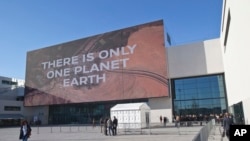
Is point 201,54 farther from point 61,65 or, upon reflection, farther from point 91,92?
point 61,65

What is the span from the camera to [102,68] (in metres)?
49.1

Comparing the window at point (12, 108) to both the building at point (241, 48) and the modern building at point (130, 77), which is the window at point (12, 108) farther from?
the building at point (241, 48)

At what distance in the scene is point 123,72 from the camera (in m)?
46.1

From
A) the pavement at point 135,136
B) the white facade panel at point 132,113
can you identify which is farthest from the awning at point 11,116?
the white facade panel at point 132,113

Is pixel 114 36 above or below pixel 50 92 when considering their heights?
above

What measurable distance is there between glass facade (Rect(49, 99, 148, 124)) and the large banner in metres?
2.54

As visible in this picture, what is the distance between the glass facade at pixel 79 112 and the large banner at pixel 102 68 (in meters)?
2.54

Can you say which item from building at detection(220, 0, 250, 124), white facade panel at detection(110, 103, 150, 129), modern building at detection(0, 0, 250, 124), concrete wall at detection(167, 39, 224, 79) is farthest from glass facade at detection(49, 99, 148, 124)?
building at detection(220, 0, 250, 124)

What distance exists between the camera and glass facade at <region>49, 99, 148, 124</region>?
5028 cm

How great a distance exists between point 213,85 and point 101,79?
20.4 metres

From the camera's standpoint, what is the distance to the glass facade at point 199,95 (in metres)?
40.3

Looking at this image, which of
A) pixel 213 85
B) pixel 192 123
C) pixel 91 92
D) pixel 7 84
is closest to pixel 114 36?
pixel 91 92

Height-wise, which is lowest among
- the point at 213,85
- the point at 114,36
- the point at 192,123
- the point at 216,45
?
the point at 192,123

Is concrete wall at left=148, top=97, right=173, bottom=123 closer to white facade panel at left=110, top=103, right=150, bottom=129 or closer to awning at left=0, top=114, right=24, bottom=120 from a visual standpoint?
white facade panel at left=110, top=103, right=150, bottom=129
